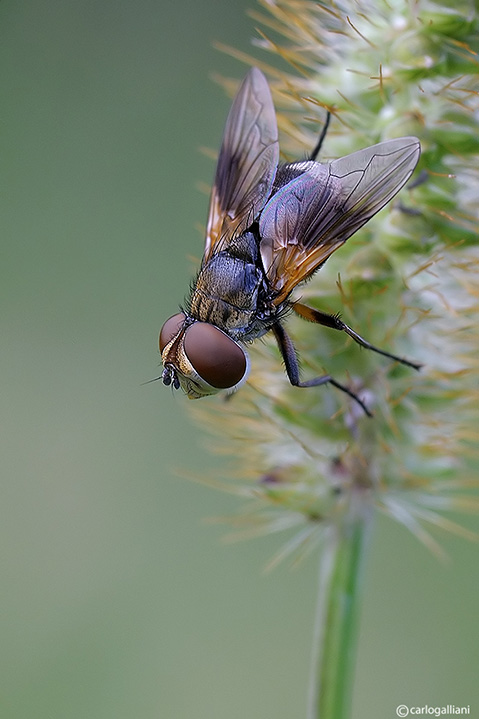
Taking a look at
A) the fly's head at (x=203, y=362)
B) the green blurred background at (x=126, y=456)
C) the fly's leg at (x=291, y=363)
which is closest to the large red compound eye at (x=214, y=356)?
the fly's head at (x=203, y=362)

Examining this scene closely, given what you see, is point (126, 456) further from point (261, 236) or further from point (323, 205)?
point (323, 205)

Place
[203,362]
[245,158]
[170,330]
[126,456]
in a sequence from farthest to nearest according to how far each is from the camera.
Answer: [126,456] → [245,158] → [170,330] → [203,362]

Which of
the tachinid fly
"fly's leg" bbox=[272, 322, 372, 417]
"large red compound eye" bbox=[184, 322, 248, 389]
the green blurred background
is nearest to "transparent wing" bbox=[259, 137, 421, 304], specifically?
the tachinid fly

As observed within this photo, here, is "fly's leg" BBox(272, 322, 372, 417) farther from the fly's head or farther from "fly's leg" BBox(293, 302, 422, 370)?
the fly's head

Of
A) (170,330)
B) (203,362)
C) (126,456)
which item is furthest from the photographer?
(126,456)

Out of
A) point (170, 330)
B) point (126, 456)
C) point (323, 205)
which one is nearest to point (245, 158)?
point (323, 205)

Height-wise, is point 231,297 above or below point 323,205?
below

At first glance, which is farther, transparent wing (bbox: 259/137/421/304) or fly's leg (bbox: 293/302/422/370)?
fly's leg (bbox: 293/302/422/370)
